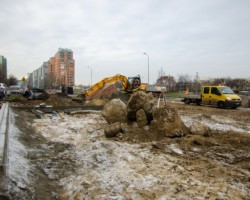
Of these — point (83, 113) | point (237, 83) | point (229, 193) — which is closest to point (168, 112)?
point (229, 193)

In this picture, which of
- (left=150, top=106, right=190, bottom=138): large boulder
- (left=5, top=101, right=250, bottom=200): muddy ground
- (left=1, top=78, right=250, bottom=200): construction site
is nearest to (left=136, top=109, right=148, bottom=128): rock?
(left=1, top=78, right=250, bottom=200): construction site

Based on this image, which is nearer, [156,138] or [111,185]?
[111,185]

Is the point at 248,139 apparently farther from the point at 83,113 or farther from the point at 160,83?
the point at 160,83

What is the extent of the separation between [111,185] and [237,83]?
1866 inches

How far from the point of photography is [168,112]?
715cm

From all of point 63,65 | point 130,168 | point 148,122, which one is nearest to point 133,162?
point 130,168

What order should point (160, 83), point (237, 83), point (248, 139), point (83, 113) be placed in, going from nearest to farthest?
1. point (248, 139)
2. point (83, 113)
3. point (237, 83)
4. point (160, 83)

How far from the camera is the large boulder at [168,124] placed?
6941mm

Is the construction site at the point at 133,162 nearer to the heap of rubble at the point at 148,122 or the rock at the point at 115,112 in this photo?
the heap of rubble at the point at 148,122

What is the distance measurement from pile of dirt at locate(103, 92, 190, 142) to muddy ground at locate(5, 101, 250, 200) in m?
0.16

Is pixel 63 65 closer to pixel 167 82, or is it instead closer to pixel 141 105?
pixel 167 82

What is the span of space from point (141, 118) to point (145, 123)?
0.24 m

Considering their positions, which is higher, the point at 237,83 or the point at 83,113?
the point at 237,83

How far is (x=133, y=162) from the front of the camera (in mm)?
4855
